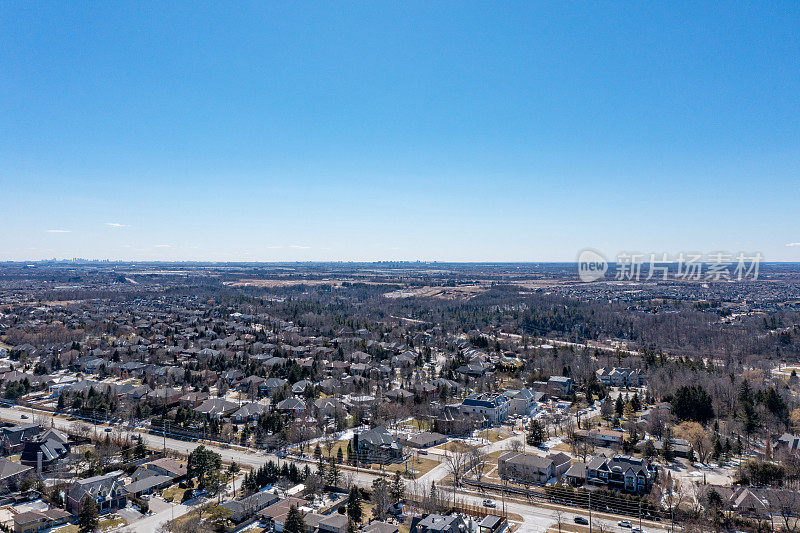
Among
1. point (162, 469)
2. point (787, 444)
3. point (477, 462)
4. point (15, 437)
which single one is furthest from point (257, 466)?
point (787, 444)

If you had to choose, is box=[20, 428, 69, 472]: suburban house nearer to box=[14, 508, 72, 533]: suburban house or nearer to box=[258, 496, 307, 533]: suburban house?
box=[14, 508, 72, 533]: suburban house

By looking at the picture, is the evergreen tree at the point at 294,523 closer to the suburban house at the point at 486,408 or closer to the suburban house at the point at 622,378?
the suburban house at the point at 486,408

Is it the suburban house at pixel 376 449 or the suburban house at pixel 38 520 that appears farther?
the suburban house at pixel 376 449

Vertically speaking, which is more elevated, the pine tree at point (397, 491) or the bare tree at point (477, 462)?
the pine tree at point (397, 491)

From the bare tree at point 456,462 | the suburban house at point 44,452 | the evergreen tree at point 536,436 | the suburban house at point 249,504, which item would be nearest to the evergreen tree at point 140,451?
the suburban house at point 44,452

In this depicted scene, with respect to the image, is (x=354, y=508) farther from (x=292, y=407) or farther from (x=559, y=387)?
(x=559, y=387)

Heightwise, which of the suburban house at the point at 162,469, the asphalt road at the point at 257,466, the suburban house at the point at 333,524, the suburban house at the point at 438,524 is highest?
the suburban house at the point at 438,524
